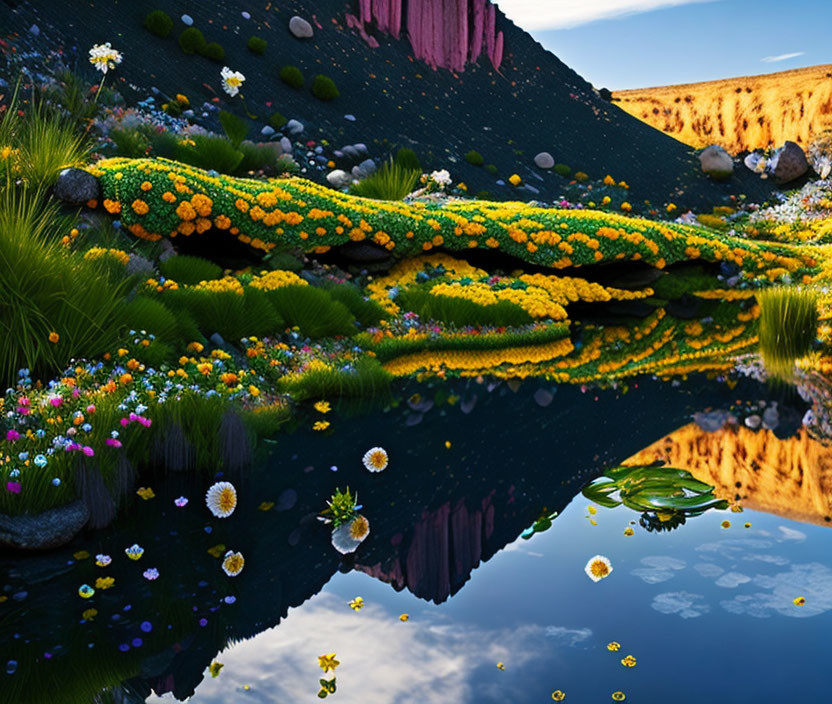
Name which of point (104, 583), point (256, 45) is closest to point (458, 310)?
point (104, 583)

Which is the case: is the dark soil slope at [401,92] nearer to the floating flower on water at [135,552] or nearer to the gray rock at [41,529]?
the gray rock at [41,529]

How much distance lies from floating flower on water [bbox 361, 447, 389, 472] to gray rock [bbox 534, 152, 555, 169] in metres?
20.3

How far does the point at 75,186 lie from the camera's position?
8773 mm

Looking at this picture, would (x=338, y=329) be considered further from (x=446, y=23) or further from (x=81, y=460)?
(x=446, y=23)

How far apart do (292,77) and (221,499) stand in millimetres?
18638

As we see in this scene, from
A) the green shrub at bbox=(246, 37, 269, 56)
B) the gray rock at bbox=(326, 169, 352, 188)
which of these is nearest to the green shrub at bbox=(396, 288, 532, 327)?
the gray rock at bbox=(326, 169, 352, 188)

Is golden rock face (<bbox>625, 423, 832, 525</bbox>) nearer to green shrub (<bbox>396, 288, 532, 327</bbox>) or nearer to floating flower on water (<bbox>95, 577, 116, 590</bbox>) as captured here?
floating flower on water (<bbox>95, 577, 116, 590</bbox>)

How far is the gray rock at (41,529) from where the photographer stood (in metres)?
3.62

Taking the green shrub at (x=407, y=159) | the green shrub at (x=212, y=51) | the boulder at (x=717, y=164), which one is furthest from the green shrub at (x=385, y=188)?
the boulder at (x=717, y=164)

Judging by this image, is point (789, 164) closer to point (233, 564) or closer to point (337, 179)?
point (337, 179)

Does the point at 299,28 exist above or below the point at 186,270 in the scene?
above

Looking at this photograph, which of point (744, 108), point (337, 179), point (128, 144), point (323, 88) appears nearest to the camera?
point (128, 144)

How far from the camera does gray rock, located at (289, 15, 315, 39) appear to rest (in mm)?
22875

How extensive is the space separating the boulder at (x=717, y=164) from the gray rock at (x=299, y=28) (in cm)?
1394
